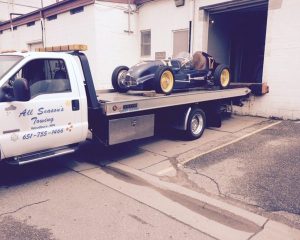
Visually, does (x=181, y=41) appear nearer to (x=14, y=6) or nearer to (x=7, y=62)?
(x=7, y=62)

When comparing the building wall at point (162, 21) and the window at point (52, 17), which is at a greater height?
the window at point (52, 17)

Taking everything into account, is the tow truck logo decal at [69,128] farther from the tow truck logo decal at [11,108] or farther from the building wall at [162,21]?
the building wall at [162,21]

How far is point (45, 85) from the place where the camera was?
473cm

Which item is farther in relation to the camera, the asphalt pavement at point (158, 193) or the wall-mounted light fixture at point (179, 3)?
the wall-mounted light fixture at point (179, 3)

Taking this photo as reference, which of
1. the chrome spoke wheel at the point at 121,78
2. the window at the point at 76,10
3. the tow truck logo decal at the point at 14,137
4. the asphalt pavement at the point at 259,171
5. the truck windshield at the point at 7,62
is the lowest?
the asphalt pavement at the point at 259,171

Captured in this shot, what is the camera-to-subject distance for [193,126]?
301 inches

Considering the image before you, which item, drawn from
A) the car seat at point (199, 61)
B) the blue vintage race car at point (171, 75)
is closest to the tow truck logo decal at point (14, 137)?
the blue vintage race car at point (171, 75)

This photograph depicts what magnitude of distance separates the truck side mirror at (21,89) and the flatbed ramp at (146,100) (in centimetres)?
130

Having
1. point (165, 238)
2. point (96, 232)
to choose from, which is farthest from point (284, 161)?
point (96, 232)

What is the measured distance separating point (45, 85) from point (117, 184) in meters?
1.95

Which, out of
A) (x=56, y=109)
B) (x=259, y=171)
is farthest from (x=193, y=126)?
(x=56, y=109)

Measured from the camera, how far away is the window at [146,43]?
15117 millimetres

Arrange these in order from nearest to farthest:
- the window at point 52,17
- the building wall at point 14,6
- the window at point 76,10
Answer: the window at point 76,10
the window at point 52,17
the building wall at point 14,6

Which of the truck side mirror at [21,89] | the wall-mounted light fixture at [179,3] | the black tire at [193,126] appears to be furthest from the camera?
the wall-mounted light fixture at [179,3]
